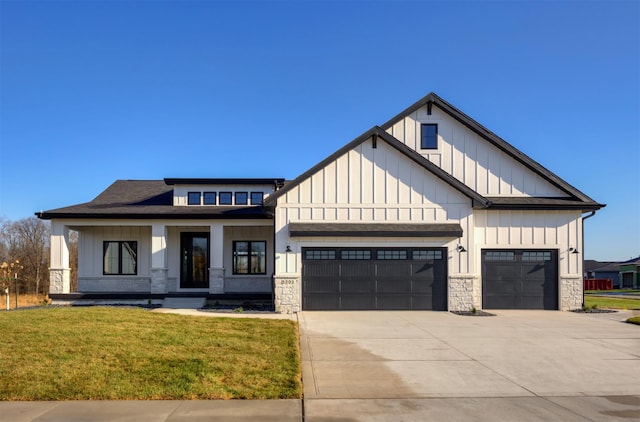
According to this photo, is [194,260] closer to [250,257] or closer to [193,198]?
[250,257]

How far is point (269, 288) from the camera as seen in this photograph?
67.4 ft

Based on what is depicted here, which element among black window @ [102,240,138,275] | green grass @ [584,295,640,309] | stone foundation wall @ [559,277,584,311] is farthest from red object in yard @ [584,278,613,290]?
black window @ [102,240,138,275]

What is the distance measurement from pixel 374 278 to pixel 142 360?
34.2ft

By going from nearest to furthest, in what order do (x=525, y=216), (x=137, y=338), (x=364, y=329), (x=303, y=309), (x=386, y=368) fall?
(x=386, y=368) → (x=137, y=338) → (x=364, y=329) → (x=303, y=309) → (x=525, y=216)

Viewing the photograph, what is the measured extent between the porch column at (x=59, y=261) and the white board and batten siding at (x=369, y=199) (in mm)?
9109

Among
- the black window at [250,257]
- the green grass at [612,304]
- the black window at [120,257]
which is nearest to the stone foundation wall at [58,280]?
the black window at [120,257]

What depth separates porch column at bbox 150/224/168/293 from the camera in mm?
19281

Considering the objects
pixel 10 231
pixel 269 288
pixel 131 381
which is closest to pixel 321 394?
pixel 131 381

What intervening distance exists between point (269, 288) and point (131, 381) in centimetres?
1345

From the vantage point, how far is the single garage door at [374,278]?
17.2 metres

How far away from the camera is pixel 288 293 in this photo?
1700 cm

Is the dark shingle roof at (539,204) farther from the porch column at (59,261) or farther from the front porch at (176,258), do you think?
the porch column at (59,261)

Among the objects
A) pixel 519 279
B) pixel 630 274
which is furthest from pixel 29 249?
pixel 630 274

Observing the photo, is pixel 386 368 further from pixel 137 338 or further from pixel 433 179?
pixel 433 179
